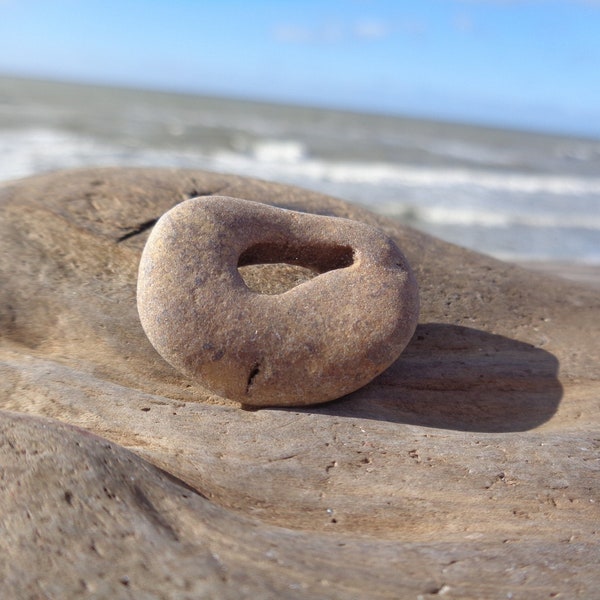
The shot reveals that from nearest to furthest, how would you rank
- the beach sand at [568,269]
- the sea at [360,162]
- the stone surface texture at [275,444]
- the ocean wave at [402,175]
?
the stone surface texture at [275,444]
the beach sand at [568,269]
the sea at [360,162]
the ocean wave at [402,175]

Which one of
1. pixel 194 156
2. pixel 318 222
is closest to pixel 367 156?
pixel 194 156

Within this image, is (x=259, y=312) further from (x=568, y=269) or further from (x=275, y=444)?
(x=568, y=269)

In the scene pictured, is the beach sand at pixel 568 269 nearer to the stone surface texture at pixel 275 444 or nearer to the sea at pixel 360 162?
the sea at pixel 360 162

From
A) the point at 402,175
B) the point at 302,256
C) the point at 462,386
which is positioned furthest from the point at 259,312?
the point at 402,175

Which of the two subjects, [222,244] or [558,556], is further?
[222,244]

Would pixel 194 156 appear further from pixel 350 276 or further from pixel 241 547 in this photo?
pixel 241 547

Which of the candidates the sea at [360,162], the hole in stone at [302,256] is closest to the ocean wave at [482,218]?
the sea at [360,162]
